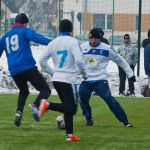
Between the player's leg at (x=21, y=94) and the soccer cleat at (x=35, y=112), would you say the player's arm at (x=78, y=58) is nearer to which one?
the soccer cleat at (x=35, y=112)

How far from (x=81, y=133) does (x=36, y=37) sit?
1.61m

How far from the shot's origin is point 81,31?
24281 millimetres

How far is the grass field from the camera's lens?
32.2 feet

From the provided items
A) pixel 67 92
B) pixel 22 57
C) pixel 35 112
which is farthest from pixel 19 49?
pixel 67 92

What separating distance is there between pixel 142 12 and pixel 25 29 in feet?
40.5

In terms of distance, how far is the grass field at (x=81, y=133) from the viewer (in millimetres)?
9828

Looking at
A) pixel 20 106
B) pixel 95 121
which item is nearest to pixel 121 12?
pixel 95 121

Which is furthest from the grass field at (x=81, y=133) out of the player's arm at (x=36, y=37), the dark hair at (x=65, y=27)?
the dark hair at (x=65, y=27)

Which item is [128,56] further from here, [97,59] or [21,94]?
[21,94]

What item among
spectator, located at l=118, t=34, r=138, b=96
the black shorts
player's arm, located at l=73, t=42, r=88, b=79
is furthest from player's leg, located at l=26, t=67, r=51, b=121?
spectator, located at l=118, t=34, r=138, b=96

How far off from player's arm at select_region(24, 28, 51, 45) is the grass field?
138 centimetres

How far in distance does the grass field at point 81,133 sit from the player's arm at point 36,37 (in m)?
1.38

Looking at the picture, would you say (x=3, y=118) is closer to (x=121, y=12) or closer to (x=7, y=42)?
(x=7, y=42)

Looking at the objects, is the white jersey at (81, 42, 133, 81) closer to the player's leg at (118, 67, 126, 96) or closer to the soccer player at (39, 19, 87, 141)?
the soccer player at (39, 19, 87, 141)
